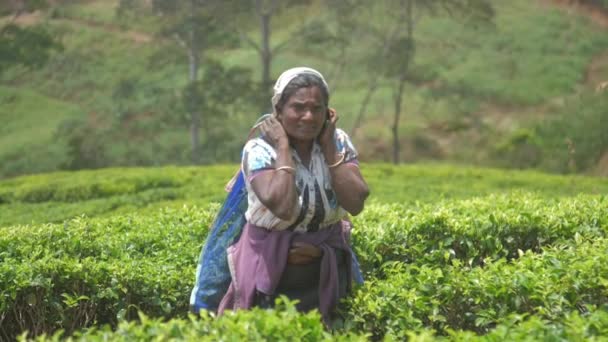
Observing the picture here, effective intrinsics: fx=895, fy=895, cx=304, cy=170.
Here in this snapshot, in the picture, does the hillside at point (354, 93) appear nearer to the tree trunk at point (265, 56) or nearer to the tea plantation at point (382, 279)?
the tree trunk at point (265, 56)

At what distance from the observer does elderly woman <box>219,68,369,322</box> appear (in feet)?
15.1

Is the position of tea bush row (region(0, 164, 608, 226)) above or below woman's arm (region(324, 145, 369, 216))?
below

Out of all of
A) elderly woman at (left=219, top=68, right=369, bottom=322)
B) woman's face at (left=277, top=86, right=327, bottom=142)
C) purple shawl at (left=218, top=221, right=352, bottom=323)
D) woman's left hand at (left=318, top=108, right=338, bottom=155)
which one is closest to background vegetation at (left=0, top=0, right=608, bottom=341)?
purple shawl at (left=218, top=221, right=352, bottom=323)

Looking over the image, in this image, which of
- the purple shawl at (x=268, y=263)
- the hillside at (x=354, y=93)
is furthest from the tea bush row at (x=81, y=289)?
the hillside at (x=354, y=93)

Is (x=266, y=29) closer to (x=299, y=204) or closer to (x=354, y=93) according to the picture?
(x=354, y=93)

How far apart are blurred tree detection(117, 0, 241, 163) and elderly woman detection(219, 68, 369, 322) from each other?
55.9 ft

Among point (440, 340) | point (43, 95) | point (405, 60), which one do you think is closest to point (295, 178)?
point (440, 340)

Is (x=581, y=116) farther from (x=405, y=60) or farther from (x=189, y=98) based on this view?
(x=189, y=98)

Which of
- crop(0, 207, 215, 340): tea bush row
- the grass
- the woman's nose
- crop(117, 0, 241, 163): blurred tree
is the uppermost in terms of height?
crop(117, 0, 241, 163): blurred tree

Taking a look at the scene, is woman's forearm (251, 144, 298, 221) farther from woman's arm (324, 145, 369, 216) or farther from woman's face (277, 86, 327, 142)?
woman's arm (324, 145, 369, 216)

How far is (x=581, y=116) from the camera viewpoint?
2138 cm

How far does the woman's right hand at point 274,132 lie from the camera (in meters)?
4.60

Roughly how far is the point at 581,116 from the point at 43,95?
49.6 ft

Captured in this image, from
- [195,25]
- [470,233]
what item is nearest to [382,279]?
[470,233]
